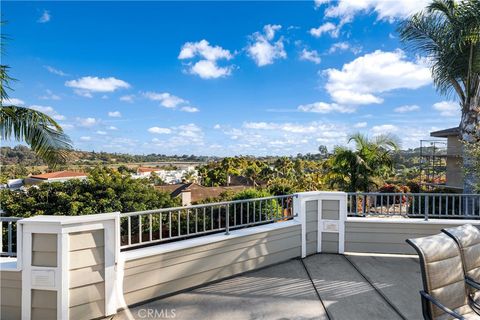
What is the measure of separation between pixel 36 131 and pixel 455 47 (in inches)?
336

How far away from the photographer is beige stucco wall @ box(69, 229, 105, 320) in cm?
235

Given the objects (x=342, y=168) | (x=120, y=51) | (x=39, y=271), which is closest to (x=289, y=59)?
(x=342, y=168)

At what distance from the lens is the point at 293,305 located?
270 centimetres

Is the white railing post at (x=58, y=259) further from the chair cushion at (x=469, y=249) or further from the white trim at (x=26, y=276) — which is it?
the chair cushion at (x=469, y=249)

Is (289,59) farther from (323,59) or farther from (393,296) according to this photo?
(393,296)

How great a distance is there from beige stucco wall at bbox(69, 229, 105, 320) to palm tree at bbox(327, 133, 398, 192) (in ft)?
23.2

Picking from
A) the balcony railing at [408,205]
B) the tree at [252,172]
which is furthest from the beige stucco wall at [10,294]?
the tree at [252,172]

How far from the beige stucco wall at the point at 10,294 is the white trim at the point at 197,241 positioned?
0.89m

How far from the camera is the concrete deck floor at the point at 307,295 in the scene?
101 inches

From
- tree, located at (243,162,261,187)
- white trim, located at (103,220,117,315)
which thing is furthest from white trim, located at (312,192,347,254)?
tree, located at (243,162,261,187)

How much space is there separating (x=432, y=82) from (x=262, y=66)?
34.5 ft

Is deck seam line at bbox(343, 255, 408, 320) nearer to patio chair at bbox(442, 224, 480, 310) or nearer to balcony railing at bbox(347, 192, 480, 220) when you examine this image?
patio chair at bbox(442, 224, 480, 310)

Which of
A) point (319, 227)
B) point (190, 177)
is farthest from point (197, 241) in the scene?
point (190, 177)

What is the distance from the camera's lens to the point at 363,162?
25.5 feet
